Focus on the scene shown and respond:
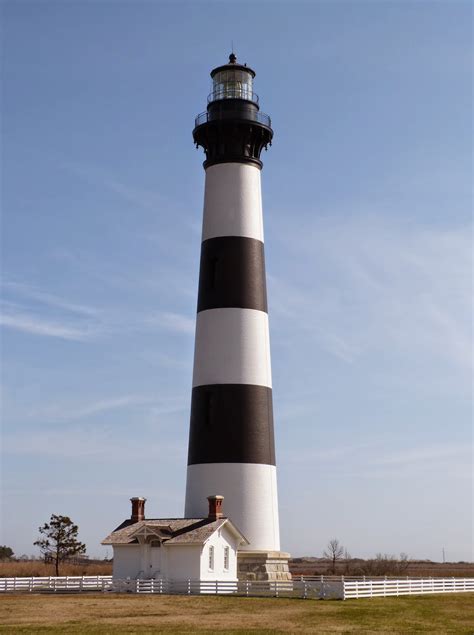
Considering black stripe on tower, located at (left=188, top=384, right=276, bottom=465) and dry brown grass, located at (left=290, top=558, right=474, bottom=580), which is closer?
black stripe on tower, located at (left=188, top=384, right=276, bottom=465)

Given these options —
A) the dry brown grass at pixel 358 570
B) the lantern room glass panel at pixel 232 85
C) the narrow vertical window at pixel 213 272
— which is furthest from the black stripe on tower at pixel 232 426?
the dry brown grass at pixel 358 570

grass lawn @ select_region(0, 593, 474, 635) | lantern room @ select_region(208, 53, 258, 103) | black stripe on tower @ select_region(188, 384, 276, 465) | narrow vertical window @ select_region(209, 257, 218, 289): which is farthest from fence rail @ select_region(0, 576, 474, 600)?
lantern room @ select_region(208, 53, 258, 103)

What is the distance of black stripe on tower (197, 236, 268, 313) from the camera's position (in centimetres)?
4172

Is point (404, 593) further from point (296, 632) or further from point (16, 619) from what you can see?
point (16, 619)

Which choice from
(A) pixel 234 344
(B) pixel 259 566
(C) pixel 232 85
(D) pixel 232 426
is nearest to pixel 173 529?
(B) pixel 259 566

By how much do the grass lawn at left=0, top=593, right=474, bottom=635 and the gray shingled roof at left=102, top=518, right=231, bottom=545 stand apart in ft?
11.3

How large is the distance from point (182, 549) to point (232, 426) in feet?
18.3

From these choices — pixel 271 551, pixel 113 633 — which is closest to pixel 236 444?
pixel 271 551

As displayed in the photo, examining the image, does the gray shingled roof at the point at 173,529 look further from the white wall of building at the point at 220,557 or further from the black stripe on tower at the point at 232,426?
the black stripe on tower at the point at 232,426

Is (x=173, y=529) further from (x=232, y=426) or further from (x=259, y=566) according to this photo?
(x=232, y=426)

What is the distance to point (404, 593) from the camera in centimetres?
3912

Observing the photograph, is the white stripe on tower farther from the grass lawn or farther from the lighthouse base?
the grass lawn

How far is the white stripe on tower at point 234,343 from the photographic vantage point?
132 feet

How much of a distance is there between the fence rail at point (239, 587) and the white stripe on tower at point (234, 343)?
9.51ft
